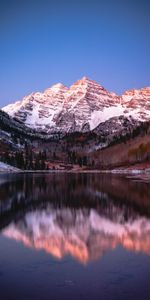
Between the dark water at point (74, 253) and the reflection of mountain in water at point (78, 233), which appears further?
the reflection of mountain in water at point (78, 233)

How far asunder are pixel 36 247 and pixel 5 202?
1152 inches

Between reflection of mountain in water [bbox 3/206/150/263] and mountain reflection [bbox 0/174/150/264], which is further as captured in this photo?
mountain reflection [bbox 0/174/150/264]

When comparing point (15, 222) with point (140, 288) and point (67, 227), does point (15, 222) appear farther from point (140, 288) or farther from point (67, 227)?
point (140, 288)

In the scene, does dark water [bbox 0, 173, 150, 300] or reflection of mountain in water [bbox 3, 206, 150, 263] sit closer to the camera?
dark water [bbox 0, 173, 150, 300]

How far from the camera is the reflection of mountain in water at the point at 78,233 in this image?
100ft

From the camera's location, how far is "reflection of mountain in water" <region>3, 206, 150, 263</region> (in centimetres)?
3053

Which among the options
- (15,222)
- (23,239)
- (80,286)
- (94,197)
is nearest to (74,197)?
(94,197)

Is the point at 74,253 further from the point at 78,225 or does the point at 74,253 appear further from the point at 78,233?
the point at 78,225

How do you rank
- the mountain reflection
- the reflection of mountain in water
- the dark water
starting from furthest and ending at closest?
the mountain reflection
the reflection of mountain in water
the dark water

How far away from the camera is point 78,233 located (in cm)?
3725

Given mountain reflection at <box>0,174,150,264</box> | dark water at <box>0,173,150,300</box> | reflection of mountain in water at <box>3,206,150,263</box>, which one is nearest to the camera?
dark water at <box>0,173,150,300</box>

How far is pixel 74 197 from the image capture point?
70.6 m

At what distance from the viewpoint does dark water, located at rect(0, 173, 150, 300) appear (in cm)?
2106

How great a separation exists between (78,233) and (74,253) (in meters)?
8.18
